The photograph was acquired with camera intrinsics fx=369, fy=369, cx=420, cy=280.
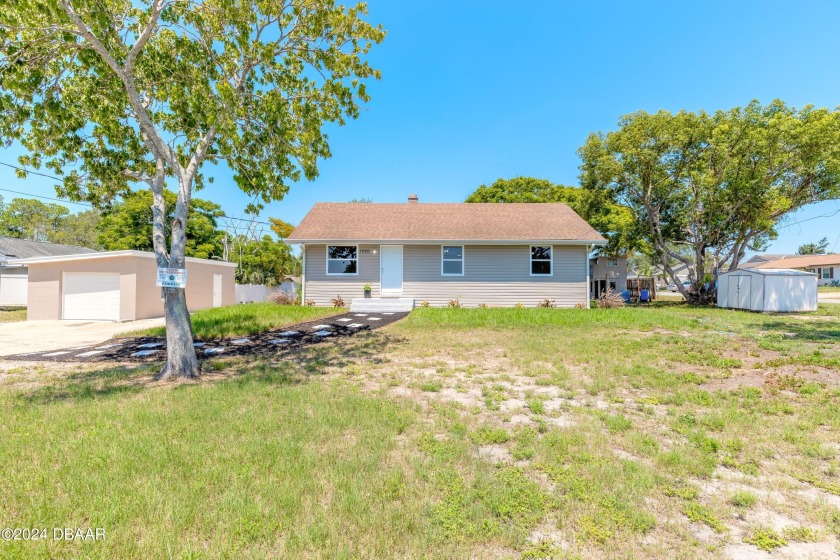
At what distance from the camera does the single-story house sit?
1373 cm

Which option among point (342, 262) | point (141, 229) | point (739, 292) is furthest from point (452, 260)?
point (141, 229)

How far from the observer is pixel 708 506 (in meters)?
2.44

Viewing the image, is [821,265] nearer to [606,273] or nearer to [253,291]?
[606,273]

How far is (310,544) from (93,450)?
236cm

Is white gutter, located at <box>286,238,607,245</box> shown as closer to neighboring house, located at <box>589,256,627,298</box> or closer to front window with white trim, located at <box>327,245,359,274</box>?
front window with white trim, located at <box>327,245,359,274</box>

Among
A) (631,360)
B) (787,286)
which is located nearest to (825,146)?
(787,286)

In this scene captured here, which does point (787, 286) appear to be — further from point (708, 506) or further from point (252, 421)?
point (252, 421)

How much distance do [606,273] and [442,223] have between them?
10.2 meters

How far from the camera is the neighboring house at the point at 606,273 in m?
20.0

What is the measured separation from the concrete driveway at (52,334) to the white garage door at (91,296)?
1.55ft

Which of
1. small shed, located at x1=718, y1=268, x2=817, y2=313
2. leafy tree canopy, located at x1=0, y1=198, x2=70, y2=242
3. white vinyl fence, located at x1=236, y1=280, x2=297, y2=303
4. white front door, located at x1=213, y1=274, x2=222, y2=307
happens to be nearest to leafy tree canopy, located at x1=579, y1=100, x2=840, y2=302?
small shed, located at x1=718, y1=268, x2=817, y2=313

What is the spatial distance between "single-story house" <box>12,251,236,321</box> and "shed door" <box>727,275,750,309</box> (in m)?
23.8

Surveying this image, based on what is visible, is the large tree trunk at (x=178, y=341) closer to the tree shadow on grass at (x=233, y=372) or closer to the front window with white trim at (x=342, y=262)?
the tree shadow on grass at (x=233, y=372)

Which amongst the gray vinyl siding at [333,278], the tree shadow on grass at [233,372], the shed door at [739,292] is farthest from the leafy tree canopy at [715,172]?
the tree shadow on grass at [233,372]
